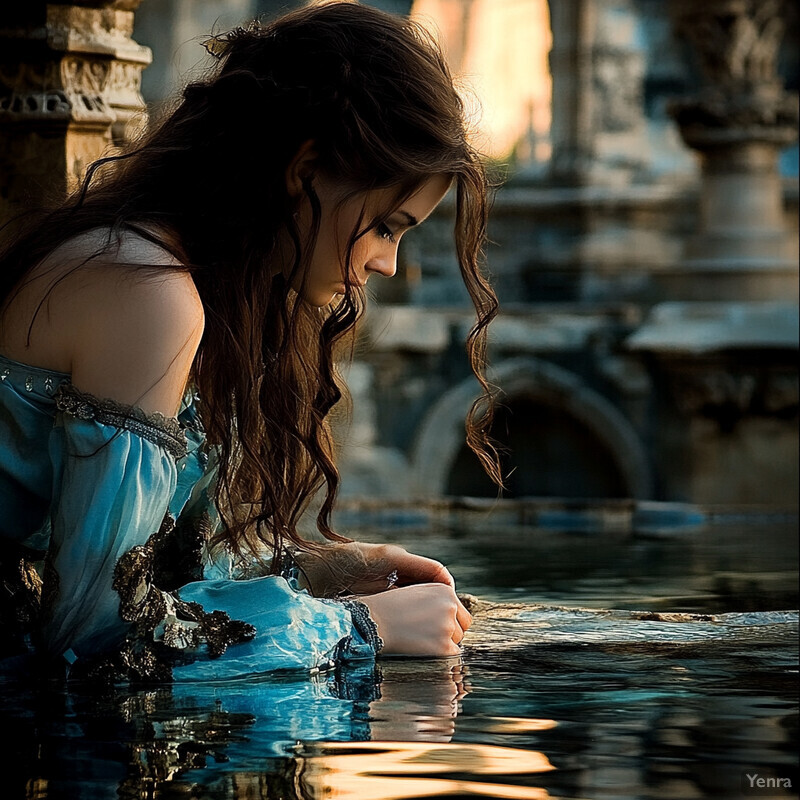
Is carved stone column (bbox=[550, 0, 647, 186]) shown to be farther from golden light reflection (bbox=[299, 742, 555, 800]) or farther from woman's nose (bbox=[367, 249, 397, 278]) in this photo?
golden light reflection (bbox=[299, 742, 555, 800])

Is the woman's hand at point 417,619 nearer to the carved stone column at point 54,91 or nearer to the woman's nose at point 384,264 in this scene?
the woman's nose at point 384,264

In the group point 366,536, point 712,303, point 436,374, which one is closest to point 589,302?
point 436,374

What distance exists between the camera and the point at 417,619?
2256 millimetres

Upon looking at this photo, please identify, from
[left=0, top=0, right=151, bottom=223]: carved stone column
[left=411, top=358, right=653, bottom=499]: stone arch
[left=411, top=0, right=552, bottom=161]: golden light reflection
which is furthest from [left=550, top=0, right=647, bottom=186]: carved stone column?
[left=0, top=0, right=151, bottom=223]: carved stone column

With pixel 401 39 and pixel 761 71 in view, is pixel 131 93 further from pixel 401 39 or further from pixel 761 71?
pixel 761 71

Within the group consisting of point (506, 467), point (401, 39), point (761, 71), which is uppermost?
point (761, 71)

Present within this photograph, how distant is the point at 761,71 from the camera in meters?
10.6

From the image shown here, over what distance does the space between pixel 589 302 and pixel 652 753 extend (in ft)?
49.0

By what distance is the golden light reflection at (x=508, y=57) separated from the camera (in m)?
19.4

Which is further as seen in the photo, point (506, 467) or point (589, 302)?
point (589, 302)

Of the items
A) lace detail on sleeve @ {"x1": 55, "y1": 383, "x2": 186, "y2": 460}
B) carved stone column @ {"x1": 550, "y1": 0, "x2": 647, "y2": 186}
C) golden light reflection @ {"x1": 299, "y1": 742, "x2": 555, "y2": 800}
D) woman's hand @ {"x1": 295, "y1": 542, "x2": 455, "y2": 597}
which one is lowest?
golden light reflection @ {"x1": 299, "y1": 742, "x2": 555, "y2": 800}

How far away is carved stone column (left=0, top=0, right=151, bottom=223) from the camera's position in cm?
351

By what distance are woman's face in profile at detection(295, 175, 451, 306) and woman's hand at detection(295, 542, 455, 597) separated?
415mm

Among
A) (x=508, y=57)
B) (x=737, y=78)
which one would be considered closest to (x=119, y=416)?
(x=737, y=78)
